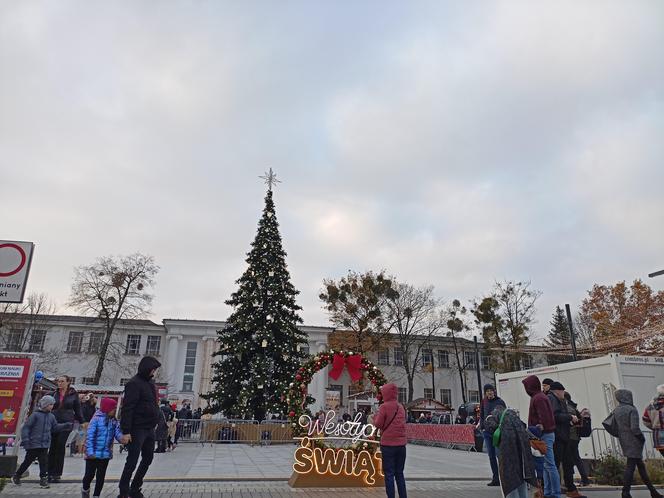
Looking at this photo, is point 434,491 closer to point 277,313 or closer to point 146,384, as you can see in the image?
point 146,384

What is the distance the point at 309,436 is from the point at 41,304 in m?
39.9

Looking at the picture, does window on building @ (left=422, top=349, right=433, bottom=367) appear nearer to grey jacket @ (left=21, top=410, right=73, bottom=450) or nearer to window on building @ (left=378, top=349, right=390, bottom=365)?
window on building @ (left=378, top=349, right=390, bottom=365)

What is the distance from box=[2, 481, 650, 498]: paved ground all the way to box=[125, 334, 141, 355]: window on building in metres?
41.3

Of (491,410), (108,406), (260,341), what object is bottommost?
(491,410)

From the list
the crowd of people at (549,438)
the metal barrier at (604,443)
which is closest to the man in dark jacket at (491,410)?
the crowd of people at (549,438)

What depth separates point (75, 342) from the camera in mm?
46531

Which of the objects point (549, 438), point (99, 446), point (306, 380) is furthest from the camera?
point (306, 380)

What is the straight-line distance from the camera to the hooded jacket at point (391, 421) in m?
7.27

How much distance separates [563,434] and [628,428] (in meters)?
1.02

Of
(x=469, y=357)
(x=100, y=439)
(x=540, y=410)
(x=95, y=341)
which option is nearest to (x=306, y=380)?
(x=100, y=439)

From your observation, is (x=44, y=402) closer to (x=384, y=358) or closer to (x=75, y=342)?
(x=75, y=342)

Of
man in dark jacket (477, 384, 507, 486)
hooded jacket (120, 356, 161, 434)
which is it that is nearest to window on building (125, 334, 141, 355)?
man in dark jacket (477, 384, 507, 486)

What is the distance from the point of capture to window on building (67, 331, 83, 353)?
46.2 metres

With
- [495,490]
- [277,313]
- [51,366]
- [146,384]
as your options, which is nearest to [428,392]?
[277,313]
